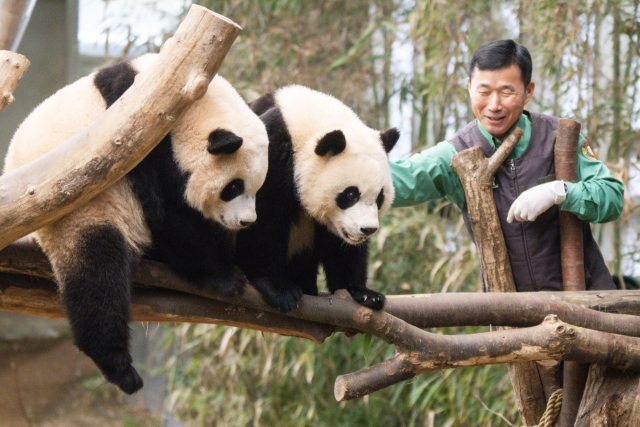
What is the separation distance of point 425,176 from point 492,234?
32cm

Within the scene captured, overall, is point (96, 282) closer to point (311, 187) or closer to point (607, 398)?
point (311, 187)

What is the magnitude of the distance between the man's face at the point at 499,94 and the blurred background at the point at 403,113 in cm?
99

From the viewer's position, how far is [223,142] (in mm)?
1501

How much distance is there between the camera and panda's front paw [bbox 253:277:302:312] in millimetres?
1615

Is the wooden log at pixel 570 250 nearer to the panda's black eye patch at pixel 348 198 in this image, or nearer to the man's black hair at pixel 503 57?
the man's black hair at pixel 503 57

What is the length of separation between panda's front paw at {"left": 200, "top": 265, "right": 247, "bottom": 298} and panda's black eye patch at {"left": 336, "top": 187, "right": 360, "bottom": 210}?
0.38m

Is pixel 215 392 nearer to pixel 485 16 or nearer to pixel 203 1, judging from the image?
pixel 203 1

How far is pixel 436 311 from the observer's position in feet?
5.80

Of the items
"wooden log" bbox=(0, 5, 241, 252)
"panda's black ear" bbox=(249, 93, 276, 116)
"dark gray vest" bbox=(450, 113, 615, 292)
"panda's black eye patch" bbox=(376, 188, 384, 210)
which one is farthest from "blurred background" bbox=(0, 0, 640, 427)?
"wooden log" bbox=(0, 5, 241, 252)

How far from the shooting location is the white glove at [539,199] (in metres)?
1.87

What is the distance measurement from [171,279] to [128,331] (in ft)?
0.61

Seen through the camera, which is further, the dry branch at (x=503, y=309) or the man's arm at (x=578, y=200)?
the man's arm at (x=578, y=200)

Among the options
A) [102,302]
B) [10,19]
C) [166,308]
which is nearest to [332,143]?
[166,308]

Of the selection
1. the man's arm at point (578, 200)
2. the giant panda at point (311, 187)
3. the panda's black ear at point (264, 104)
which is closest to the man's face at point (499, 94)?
the man's arm at point (578, 200)
